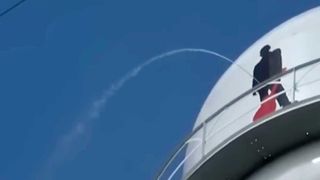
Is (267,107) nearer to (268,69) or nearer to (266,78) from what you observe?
(266,78)

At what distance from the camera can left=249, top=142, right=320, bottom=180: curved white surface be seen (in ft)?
33.9

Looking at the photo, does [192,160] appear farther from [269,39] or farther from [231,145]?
[269,39]

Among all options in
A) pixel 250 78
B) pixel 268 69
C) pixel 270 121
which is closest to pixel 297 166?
pixel 270 121

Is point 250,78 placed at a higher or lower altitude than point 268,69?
higher

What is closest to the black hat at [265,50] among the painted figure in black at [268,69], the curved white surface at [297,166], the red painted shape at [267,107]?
the painted figure in black at [268,69]

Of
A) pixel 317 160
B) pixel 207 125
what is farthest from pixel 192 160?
pixel 317 160

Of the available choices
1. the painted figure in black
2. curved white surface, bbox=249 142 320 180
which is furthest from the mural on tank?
curved white surface, bbox=249 142 320 180

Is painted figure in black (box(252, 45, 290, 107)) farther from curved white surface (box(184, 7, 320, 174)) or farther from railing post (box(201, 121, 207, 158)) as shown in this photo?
railing post (box(201, 121, 207, 158))

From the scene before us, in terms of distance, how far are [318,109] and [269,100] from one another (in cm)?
71

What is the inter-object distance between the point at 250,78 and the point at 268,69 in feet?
1.04

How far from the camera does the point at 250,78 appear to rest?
38.1 ft

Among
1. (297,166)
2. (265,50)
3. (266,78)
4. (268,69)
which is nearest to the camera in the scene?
(297,166)

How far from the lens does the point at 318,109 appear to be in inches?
407

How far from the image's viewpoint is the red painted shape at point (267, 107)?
1073cm
